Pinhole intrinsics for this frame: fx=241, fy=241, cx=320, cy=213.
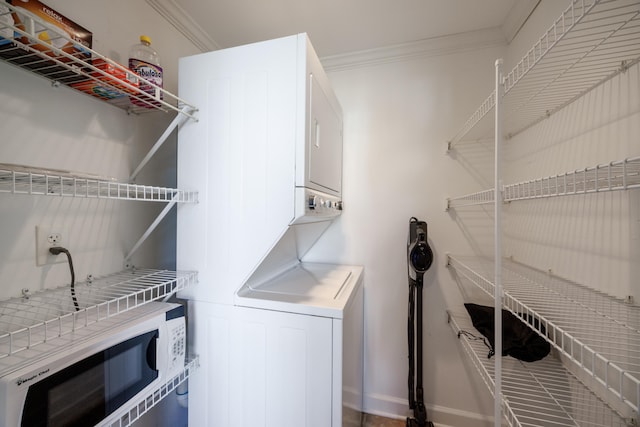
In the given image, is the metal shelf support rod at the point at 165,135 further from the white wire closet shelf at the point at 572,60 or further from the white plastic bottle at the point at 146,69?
the white wire closet shelf at the point at 572,60

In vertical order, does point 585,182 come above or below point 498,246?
above

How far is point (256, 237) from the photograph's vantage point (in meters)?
1.29

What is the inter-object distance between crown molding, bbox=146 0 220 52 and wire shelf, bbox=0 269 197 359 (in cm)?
174

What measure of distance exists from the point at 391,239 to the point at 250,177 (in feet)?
4.74

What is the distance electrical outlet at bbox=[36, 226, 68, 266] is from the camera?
105 cm

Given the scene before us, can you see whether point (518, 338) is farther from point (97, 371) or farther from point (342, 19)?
point (342, 19)

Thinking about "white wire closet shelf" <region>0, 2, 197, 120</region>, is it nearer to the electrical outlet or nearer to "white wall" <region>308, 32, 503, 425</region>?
the electrical outlet

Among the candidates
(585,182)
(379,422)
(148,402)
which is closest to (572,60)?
(585,182)

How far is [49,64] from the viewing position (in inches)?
38.7

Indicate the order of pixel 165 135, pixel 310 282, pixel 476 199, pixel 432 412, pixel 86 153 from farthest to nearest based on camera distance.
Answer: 1. pixel 432 412
2. pixel 310 282
3. pixel 476 199
4. pixel 165 135
5. pixel 86 153

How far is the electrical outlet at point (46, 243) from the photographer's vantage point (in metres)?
1.05

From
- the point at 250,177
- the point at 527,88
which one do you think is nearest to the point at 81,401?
the point at 250,177

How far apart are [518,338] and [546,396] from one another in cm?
31

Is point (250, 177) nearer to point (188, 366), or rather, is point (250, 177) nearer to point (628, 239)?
point (188, 366)
